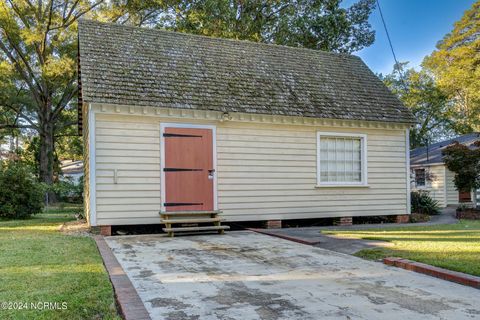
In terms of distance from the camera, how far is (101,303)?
360 centimetres

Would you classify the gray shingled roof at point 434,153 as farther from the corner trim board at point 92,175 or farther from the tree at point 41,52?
the tree at point 41,52

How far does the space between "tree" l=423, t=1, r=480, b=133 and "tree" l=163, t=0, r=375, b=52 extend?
11.8 m

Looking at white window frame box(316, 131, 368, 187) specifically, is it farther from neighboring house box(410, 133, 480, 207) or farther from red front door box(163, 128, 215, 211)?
neighboring house box(410, 133, 480, 207)

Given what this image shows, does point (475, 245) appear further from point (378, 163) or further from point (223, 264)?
point (378, 163)

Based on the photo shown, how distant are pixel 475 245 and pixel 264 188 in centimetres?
479

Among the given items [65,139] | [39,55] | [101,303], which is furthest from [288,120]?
[65,139]

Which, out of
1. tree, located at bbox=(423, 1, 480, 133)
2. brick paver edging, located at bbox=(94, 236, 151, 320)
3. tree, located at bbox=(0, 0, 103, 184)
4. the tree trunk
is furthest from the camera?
tree, located at bbox=(423, 1, 480, 133)

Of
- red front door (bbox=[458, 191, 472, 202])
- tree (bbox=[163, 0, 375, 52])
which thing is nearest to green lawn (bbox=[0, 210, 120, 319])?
tree (bbox=[163, 0, 375, 52])

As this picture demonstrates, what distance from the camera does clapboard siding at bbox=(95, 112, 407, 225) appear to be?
345 inches

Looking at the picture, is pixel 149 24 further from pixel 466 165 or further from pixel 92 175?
pixel 466 165

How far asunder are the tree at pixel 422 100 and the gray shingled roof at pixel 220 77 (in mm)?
19666

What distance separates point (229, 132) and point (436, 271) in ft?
19.4

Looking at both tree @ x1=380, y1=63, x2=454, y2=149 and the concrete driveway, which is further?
tree @ x1=380, y1=63, x2=454, y2=149

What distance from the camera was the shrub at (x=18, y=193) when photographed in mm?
11812
